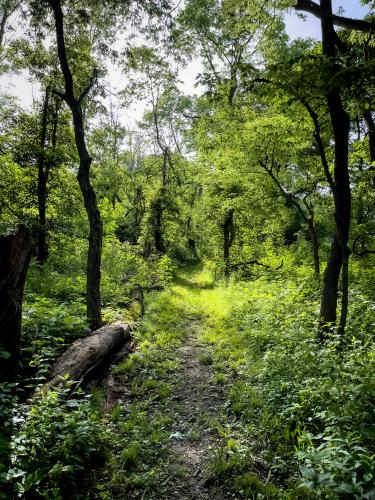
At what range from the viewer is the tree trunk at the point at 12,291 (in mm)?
4625

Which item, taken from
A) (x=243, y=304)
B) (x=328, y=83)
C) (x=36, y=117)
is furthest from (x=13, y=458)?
(x=36, y=117)

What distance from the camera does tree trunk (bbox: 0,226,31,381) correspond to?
4.62 meters

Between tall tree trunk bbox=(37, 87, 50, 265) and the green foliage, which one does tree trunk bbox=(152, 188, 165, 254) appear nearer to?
tall tree trunk bbox=(37, 87, 50, 265)

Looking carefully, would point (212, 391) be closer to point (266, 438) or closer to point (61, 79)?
point (266, 438)

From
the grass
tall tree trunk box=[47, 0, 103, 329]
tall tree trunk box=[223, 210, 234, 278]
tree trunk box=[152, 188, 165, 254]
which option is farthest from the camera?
tree trunk box=[152, 188, 165, 254]

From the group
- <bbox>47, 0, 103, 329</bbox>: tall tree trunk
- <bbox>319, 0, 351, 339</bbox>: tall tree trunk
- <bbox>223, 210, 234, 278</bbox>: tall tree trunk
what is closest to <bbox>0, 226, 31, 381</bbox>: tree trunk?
<bbox>47, 0, 103, 329</bbox>: tall tree trunk

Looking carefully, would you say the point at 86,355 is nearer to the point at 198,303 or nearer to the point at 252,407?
the point at 252,407

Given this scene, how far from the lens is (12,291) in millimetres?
4734

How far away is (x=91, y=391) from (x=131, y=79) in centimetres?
935

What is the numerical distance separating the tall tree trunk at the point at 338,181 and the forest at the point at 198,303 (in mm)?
25

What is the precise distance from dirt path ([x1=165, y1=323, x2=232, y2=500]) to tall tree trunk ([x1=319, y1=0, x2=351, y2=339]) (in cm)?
233

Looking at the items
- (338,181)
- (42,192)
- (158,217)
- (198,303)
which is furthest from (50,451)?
(158,217)

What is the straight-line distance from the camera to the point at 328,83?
387 cm

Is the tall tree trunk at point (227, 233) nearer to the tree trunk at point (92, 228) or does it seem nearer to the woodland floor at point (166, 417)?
the woodland floor at point (166, 417)
